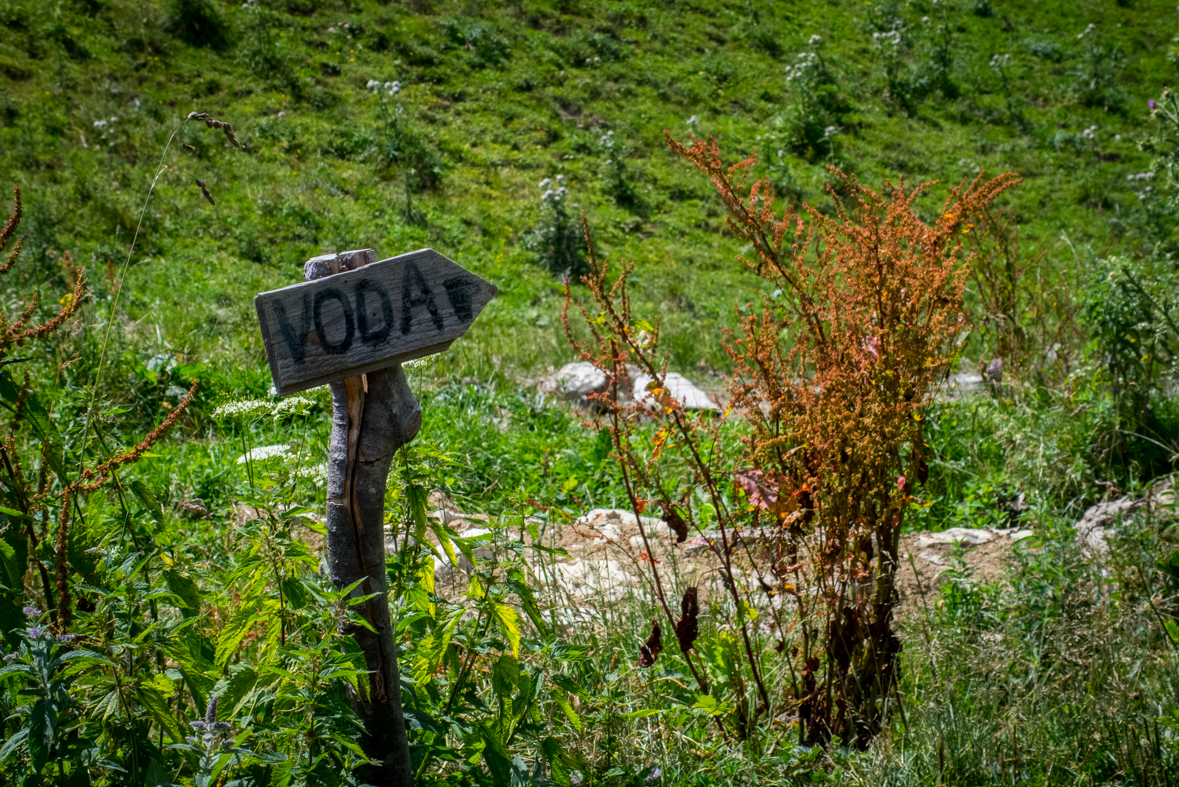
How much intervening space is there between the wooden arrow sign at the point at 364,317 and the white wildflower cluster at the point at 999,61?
1798 cm

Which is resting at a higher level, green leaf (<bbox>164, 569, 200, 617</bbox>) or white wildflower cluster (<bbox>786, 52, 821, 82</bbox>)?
white wildflower cluster (<bbox>786, 52, 821, 82</bbox>)

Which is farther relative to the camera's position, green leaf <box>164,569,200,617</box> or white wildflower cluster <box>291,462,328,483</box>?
white wildflower cluster <box>291,462,328,483</box>

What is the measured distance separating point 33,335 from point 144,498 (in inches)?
14.9

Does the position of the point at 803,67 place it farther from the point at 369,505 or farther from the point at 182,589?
the point at 182,589

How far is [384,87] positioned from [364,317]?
12.2 m

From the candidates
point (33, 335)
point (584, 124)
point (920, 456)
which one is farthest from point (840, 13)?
point (33, 335)

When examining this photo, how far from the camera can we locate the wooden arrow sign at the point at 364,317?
1300mm

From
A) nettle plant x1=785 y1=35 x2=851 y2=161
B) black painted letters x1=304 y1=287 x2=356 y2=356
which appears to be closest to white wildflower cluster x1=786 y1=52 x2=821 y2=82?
nettle plant x1=785 y1=35 x2=851 y2=161

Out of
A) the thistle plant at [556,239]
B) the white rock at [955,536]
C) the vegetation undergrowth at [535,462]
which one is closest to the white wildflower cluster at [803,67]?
the vegetation undergrowth at [535,462]

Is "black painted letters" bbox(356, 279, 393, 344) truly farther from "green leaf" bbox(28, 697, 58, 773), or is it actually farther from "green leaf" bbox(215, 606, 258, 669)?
"green leaf" bbox(28, 697, 58, 773)

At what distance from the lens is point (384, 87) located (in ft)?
39.8

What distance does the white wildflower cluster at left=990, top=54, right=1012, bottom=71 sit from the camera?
15.6 meters

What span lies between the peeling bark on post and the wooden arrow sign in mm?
92

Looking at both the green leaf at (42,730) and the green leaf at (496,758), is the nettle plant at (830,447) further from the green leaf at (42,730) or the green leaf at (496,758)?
the green leaf at (42,730)
